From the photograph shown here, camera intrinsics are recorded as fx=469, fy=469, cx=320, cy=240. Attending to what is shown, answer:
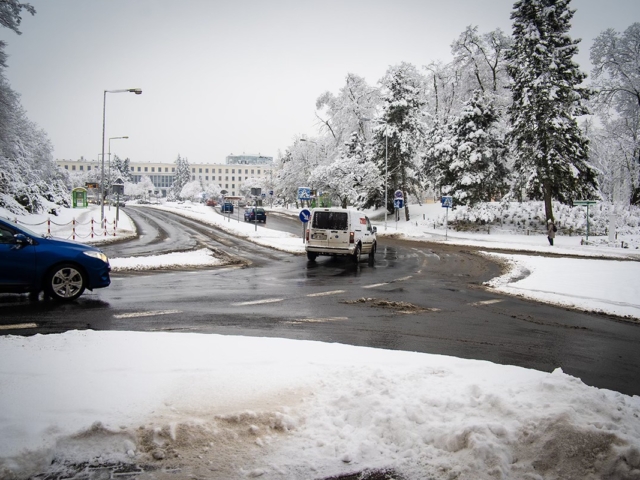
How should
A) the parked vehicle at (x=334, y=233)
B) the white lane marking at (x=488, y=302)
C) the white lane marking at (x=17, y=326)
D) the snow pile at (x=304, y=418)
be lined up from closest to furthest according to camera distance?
the snow pile at (x=304, y=418)
the white lane marking at (x=17, y=326)
the white lane marking at (x=488, y=302)
the parked vehicle at (x=334, y=233)

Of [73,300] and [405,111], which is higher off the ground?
[405,111]

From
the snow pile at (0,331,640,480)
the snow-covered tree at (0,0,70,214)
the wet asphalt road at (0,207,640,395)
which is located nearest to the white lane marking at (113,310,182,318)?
the wet asphalt road at (0,207,640,395)

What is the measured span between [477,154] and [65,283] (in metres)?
37.2

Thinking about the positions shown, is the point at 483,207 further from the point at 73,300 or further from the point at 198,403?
the point at 198,403

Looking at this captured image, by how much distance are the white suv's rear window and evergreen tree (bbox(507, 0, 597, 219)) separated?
21.8 metres

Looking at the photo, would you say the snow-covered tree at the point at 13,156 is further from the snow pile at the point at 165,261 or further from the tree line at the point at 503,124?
the tree line at the point at 503,124

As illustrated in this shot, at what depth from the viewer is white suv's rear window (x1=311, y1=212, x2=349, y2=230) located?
Result: 18.1 m

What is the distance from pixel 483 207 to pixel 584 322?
33117 mm

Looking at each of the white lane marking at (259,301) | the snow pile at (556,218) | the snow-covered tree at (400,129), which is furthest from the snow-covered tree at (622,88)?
the white lane marking at (259,301)

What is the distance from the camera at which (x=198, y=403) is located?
13.5 ft

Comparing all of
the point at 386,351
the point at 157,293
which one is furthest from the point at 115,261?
the point at 386,351

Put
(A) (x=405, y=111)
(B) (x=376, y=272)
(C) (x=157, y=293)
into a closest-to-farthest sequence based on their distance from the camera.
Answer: (C) (x=157, y=293) < (B) (x=376, y=272) < (A) (x=405, y=111)

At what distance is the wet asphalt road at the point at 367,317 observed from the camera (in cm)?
647

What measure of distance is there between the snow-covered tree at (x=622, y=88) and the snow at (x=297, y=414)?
124 ft
